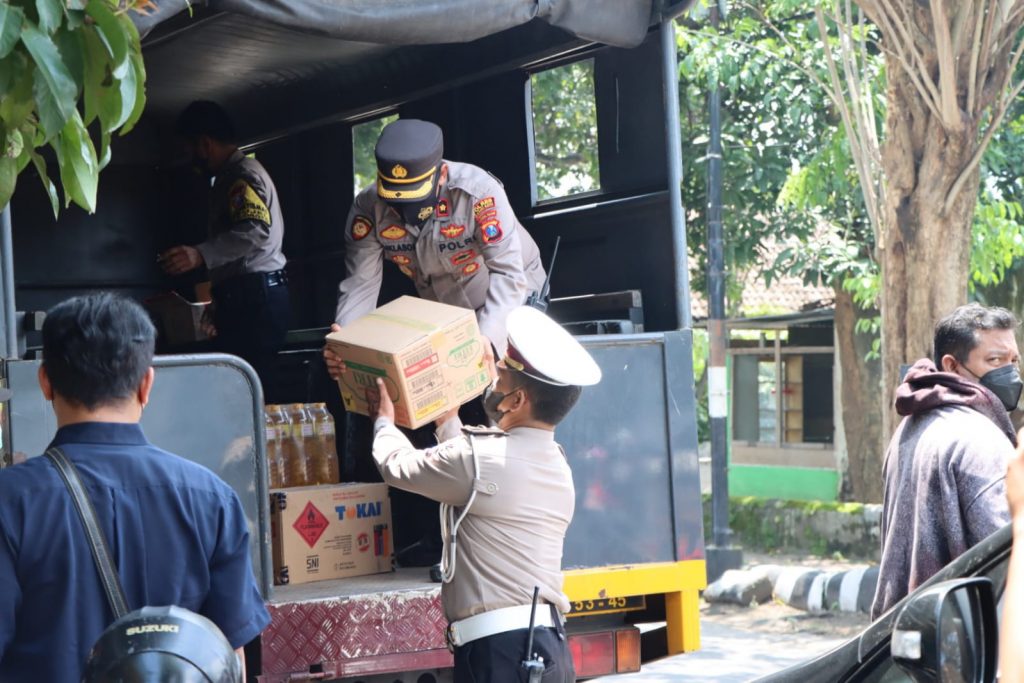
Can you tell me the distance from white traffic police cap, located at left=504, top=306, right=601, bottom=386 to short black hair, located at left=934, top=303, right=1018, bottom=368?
1.19 m

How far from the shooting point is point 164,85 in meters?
7.63

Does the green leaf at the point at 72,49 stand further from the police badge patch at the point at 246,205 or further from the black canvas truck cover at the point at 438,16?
the police badge patch at the point at 246,205

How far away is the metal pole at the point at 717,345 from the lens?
1197cm

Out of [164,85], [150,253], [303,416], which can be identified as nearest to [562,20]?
[303,416]

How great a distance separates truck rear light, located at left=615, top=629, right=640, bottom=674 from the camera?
4641 millimetres

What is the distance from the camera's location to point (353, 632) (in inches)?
162

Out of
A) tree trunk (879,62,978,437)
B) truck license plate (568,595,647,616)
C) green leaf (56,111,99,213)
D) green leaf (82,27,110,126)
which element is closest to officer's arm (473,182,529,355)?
truck license plate (568,595,647,616)

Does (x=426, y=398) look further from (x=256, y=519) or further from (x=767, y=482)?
(x=767, y=482)

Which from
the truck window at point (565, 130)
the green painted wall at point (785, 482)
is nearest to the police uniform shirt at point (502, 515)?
the truck window at point (565, 130)

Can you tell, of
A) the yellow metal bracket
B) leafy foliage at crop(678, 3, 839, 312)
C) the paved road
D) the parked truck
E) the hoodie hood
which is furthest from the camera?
leafy foliage at crop(678, 3, 839, 312)

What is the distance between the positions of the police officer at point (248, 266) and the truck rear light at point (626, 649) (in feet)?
7.28

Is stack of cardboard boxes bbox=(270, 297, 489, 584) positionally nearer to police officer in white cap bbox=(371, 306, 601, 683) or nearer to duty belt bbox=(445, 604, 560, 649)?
police officer in white cap bbox=(371, 306, 601, 683)

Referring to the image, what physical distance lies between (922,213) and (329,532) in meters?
4.88

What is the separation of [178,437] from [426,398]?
76 centimetres
